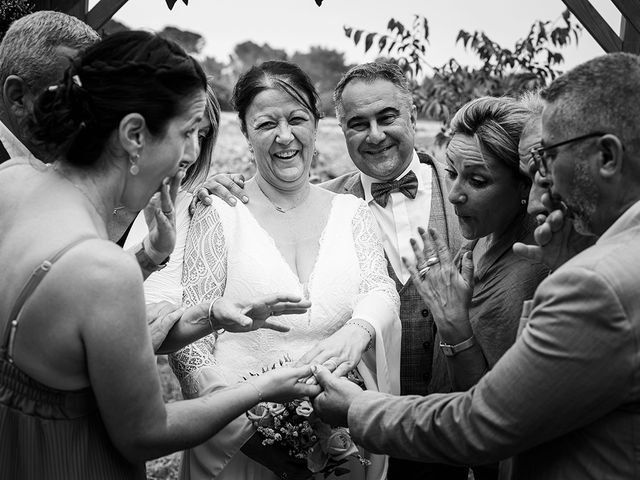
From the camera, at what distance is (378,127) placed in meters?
4.39

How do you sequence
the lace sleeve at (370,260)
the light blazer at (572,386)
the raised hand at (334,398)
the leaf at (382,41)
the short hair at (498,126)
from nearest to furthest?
the light blazer at (572,386) → the raised hand at (334,398) → the short hair at (498,126) → the lace sleeve at (370,260) → the leaf at (382,41)

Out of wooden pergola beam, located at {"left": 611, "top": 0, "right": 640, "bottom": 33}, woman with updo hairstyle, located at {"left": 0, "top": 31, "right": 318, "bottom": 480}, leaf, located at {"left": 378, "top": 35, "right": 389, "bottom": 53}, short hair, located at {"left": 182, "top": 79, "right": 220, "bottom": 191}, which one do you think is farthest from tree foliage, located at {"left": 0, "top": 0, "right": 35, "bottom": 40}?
wooden pergola beam, located at {"left": 611, "top": 0, "right": 640, "bottom": 33}

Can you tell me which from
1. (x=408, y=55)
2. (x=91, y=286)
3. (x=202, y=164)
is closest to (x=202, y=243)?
(x=202, y=164)

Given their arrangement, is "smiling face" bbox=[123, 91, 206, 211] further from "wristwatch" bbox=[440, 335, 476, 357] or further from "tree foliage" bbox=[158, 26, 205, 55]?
"tree foliage" bbox=[158, 26, 205, 55]

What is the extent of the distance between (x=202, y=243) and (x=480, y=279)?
49.1 inches

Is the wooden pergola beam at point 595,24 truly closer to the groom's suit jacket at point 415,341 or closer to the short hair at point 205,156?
the groom's suit jacket at point 415,341

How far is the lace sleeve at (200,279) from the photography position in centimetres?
340

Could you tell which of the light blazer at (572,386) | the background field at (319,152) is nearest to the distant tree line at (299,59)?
the background field at (319,152)

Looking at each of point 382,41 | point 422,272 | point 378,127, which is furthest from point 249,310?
point 382,41

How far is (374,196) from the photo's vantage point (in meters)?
4.46

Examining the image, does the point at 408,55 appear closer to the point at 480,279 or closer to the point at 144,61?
the point at 480,279

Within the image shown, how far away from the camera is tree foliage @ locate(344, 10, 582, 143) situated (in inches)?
261

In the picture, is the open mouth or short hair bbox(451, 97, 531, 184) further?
the open mouth

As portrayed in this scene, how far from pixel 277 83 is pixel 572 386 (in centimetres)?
222
